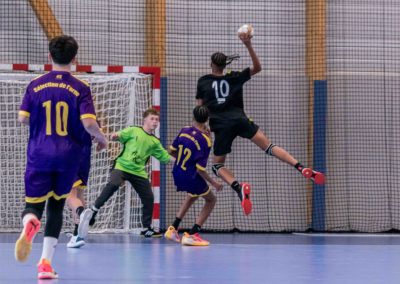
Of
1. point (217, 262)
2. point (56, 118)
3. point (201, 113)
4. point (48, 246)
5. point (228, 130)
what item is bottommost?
point (217, 262)

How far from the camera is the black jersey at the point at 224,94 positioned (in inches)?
364

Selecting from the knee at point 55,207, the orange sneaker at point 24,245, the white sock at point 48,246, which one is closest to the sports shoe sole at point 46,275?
the white sock at point 48,246

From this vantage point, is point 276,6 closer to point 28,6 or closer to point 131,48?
point 131,48

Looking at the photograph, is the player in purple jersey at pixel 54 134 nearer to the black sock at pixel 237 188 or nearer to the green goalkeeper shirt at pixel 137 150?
the black sock at pixel 237 188

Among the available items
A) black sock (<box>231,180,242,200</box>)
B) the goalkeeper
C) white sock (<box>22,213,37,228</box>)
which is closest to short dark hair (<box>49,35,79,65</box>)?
white sock (<box>22,213,37,228</box>)

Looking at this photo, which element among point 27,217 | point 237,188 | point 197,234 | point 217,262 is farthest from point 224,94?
point 27,217

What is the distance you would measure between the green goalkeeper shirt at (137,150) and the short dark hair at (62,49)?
13.0 ft

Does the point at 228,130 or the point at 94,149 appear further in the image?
the point at 94,149

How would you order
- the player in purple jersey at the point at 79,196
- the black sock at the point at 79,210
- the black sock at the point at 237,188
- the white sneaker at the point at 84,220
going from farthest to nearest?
the black sock at the point at 237,188
the player in purple jersey at the point at 79,196
the black sock at the point at 79,210
the white sneaker at the point at 84,220

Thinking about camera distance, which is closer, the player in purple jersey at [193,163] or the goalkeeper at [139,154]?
the player in purple jersey at [193,163]

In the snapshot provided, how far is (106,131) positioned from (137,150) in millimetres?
1217

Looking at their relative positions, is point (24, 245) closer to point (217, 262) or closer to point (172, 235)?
point (217, 262)

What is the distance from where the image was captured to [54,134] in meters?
5.49

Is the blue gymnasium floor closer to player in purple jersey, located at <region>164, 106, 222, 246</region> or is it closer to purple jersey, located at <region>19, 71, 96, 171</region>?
player in purple jersey, located at <region>164, 106, 222, 246</region>
